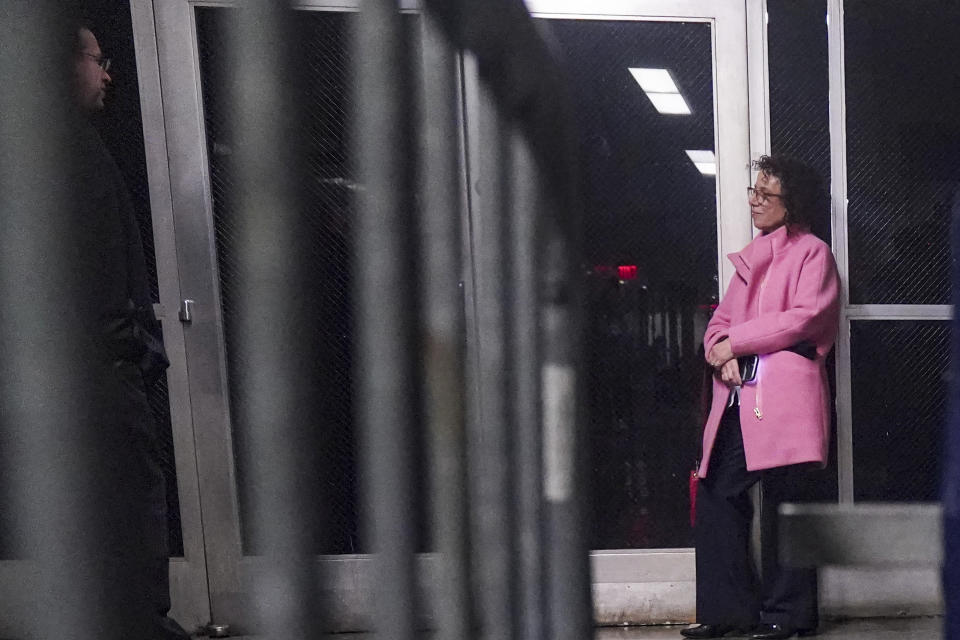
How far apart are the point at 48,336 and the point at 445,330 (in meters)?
0.19

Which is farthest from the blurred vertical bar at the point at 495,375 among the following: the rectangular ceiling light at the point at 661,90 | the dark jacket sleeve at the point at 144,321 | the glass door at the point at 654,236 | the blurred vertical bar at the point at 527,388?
the rectangular ceiling light at the point at 661,90

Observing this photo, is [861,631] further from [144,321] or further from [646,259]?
[144,321]

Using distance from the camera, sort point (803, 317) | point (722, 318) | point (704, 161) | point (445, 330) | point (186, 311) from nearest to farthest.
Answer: point (445, 330), point (803, 317), point (722, 318), point (186, 311), point (704, 161)

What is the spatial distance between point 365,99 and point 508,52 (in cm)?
22

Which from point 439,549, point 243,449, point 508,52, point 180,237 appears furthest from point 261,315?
point 180,237

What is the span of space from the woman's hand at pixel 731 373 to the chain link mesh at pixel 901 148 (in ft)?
2.50

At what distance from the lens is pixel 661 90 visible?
2.64 metres

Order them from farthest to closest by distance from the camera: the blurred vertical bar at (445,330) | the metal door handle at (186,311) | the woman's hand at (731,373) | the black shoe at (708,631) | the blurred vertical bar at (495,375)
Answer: the metal door handle at (186,311), the black shoe at (708,631), the woman's hand at (731,373), the blurred vertical bar at (495,375), the blurred vertical bar at (445,330)

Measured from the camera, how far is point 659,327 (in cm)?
265

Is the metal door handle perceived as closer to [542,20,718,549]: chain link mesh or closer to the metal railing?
[542,20,718,549]: chain link mesh

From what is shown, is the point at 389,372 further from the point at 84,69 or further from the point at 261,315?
the point at 84,69

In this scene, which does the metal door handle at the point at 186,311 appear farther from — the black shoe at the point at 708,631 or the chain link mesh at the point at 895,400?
the chain link mesh at the point at 895,400

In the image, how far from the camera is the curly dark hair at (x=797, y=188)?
2.31m

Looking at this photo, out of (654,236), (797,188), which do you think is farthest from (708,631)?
(797,188)
